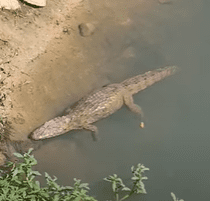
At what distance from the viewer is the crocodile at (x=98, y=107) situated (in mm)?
6363

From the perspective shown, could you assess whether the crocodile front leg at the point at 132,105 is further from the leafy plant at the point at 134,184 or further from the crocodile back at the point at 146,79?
the leafy plant at the point at 134,184

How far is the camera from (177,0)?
769 centimetres

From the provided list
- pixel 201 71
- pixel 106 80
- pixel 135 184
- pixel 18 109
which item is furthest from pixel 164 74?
pixel 18 109

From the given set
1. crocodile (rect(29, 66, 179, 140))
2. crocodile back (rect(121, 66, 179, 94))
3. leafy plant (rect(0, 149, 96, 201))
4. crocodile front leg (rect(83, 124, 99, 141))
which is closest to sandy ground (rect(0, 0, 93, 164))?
crocodile (rect(29, 66, 179, 140))

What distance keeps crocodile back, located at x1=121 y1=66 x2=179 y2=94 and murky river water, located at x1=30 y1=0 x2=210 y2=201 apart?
14cm

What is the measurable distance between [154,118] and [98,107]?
113cm

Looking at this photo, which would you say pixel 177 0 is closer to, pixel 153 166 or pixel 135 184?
pixel 153 166

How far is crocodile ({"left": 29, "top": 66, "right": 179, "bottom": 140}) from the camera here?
6.36 meters

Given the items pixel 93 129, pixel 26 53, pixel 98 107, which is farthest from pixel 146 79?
pixel 26 53

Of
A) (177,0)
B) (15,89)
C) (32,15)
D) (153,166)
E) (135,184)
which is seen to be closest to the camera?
(135,184)

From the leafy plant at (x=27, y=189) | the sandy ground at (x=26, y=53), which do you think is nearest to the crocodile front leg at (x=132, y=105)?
the sandy ground at (x=26, y=53)

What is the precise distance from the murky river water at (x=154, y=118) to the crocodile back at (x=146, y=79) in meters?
0.14

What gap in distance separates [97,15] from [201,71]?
2625mm

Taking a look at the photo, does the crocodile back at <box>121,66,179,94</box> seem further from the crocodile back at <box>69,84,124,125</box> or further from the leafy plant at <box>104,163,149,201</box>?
the leafy plant at <box>104,163,149,201</box>
